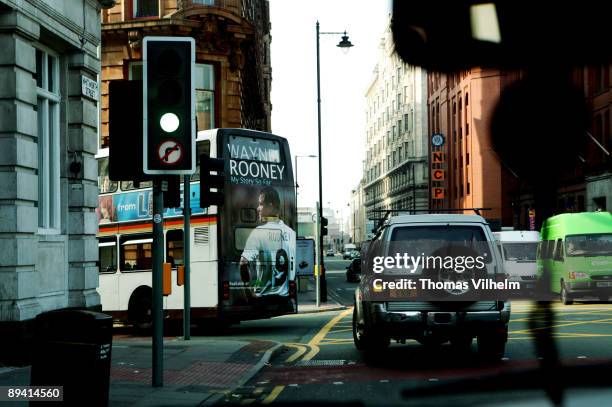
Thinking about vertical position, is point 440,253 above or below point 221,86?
below

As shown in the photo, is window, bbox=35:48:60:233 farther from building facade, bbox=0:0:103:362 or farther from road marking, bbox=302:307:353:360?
road marking, bbox=302:307:353:360

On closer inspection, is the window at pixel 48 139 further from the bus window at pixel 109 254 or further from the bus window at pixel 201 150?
the bus window at pixel 109 254

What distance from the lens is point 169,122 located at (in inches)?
376

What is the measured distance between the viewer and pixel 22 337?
12.2m

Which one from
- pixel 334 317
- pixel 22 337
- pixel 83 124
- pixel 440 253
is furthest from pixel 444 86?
pixel 334 317

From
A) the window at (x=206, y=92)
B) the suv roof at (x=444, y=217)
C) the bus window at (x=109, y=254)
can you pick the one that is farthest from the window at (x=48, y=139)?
the window at (x=206, y=92)

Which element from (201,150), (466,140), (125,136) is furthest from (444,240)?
(201,150)

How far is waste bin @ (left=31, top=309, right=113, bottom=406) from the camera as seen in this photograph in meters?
7.40

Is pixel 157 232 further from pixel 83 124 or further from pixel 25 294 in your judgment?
pixel 83 124

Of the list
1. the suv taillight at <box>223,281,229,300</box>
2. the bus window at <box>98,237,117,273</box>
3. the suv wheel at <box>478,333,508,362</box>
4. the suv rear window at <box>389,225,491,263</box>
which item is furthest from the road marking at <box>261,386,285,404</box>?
the bus window at <box>98,237,117,273</box>

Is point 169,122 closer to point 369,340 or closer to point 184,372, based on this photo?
point 184,372

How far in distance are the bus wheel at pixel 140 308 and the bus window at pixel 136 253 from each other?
58 cm

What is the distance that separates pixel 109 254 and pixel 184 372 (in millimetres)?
10113

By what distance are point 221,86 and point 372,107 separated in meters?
31.6
